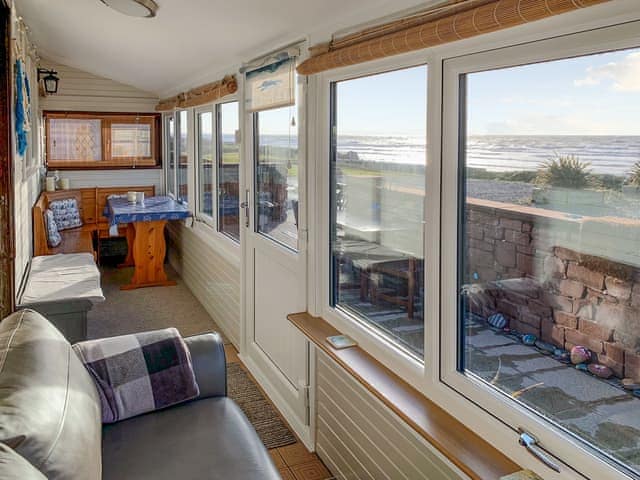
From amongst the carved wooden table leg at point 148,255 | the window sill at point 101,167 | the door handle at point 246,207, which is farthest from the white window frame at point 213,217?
the window sill at point 101,167

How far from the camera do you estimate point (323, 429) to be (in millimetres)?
2777

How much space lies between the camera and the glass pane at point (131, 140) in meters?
7.46

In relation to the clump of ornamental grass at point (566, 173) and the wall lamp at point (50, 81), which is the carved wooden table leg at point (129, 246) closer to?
the wall lamp at point (50, 81)

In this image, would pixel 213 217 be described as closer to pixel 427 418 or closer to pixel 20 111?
pixel 20 111

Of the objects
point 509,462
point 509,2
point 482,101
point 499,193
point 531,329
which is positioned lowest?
point 509,462

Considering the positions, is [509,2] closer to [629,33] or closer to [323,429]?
[629,33]

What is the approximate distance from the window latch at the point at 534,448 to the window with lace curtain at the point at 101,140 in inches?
270

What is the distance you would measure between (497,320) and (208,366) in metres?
Answer: 1.29

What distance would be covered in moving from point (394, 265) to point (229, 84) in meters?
2.26

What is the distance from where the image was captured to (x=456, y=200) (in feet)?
5.92

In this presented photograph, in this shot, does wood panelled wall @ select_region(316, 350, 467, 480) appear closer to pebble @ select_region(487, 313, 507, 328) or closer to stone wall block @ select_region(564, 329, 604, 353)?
pebble @ select_region(487, 313, 507, 328)

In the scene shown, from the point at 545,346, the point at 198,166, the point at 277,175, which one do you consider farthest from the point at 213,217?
the point at 545,346

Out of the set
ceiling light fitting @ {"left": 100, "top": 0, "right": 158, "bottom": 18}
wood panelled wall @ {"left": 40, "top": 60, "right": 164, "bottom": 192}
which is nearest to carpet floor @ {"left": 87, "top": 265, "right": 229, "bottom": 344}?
wood panelled wall @ {"left": 40, "top": 60, "right": 164, "bottom": 192}

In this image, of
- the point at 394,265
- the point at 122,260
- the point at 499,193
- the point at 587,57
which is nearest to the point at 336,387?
the point at 394,265
